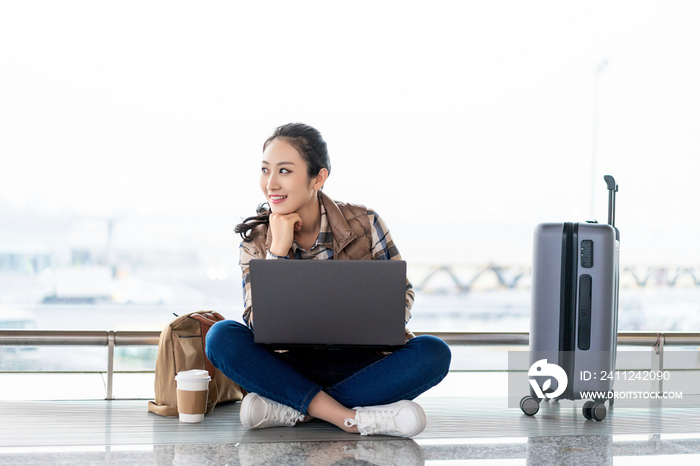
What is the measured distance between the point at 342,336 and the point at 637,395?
1.40 meters

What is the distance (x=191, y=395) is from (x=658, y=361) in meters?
1.77

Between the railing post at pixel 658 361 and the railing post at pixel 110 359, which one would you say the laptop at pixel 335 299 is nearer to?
the railing post at pixel 110 359

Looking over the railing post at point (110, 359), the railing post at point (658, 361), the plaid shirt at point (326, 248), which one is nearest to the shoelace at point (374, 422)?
the plaid shirt at point (326, 248)

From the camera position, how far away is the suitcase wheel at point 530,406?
185 centimetres

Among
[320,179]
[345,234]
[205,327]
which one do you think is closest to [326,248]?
[345,234]

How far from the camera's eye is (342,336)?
4.85 ft

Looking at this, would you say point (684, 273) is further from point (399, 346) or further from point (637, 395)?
point (399, 346)

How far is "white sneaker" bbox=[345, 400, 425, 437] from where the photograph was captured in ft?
4.99

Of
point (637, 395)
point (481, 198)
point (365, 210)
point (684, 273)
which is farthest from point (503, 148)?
point (365, 210)

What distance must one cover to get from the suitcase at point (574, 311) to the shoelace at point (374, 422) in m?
0.56

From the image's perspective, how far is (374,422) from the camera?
1.54 metres

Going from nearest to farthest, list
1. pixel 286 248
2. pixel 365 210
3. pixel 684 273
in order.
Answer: pixel 286 248 < pixel 365 210 < pixel 684 273

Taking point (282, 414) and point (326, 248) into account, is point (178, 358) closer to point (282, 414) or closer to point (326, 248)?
point (282, 414)

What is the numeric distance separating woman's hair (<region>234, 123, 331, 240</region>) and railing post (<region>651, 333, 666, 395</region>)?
1492mm
